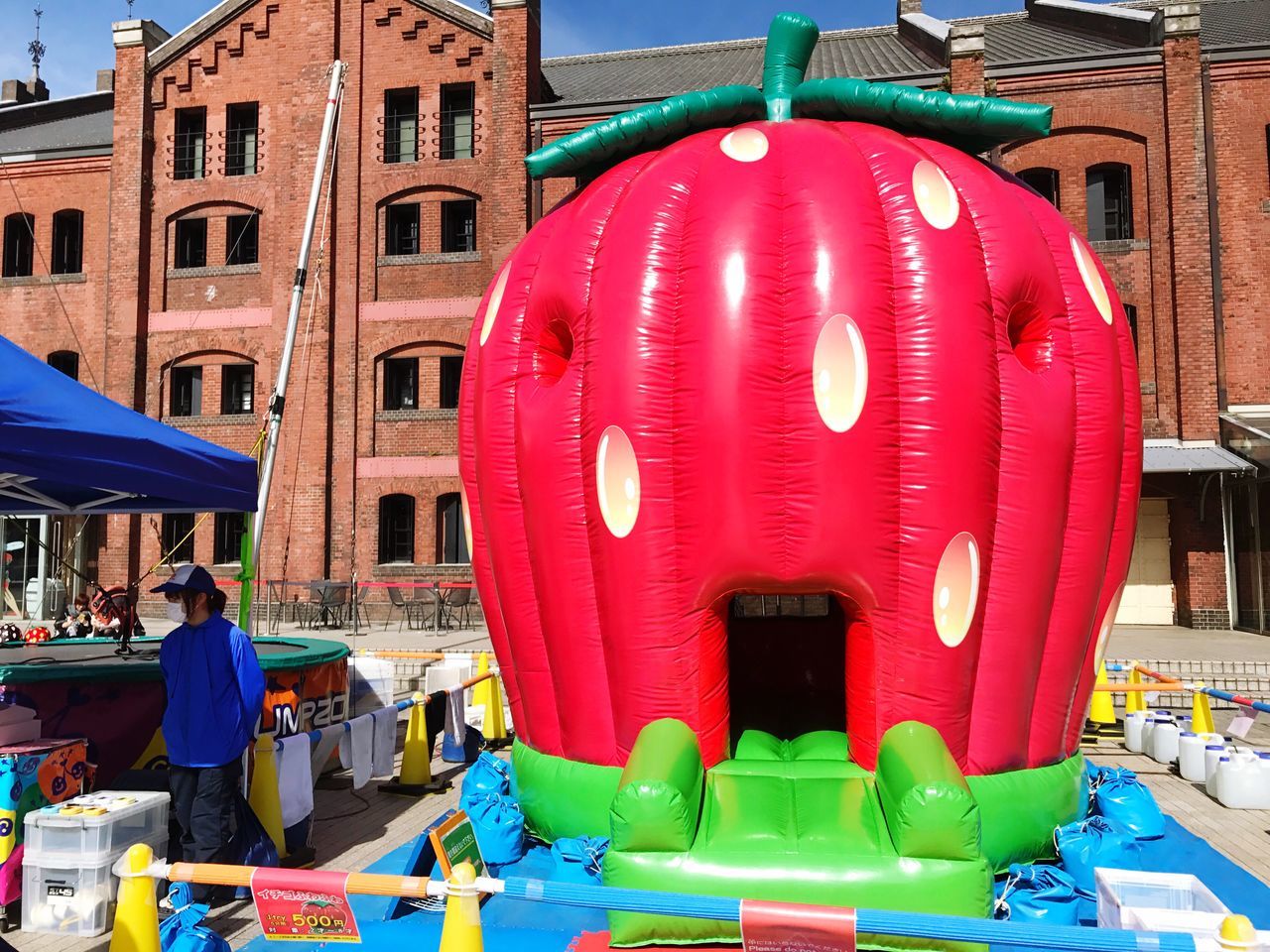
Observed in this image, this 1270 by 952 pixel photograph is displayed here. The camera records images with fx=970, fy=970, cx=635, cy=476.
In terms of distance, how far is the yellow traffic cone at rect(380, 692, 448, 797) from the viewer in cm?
754

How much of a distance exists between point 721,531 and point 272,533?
1732cm

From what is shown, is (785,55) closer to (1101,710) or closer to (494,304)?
(494,304)

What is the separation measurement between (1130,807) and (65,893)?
19.3 ft

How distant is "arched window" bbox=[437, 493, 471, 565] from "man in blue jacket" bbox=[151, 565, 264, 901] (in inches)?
576

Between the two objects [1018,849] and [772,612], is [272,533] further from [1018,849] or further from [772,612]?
[1018,849]

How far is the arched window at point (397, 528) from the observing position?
20188 mm

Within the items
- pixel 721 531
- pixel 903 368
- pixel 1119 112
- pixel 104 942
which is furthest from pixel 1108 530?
pixel 1119 112

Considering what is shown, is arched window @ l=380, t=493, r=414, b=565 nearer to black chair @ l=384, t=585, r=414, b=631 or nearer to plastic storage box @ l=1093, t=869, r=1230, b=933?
black chair @ l=384, t=585, r=414, b=631

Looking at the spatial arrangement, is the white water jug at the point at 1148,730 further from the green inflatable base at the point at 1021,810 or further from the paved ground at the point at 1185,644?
the paved ground at the point at 1185,644

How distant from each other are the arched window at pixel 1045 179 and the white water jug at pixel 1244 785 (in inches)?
566

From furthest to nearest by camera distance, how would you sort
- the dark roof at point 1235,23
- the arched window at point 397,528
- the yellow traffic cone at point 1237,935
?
the arched window at point 397,528, the dark roof at point 1235,23, the yellow traffic cone at point 1237,935

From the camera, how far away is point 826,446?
4.77 metres

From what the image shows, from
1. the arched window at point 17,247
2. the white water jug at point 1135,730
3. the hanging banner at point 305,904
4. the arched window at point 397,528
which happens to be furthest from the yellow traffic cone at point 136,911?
the arched window at point 17,247

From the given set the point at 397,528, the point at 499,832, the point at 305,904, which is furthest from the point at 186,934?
the point at 397,528
